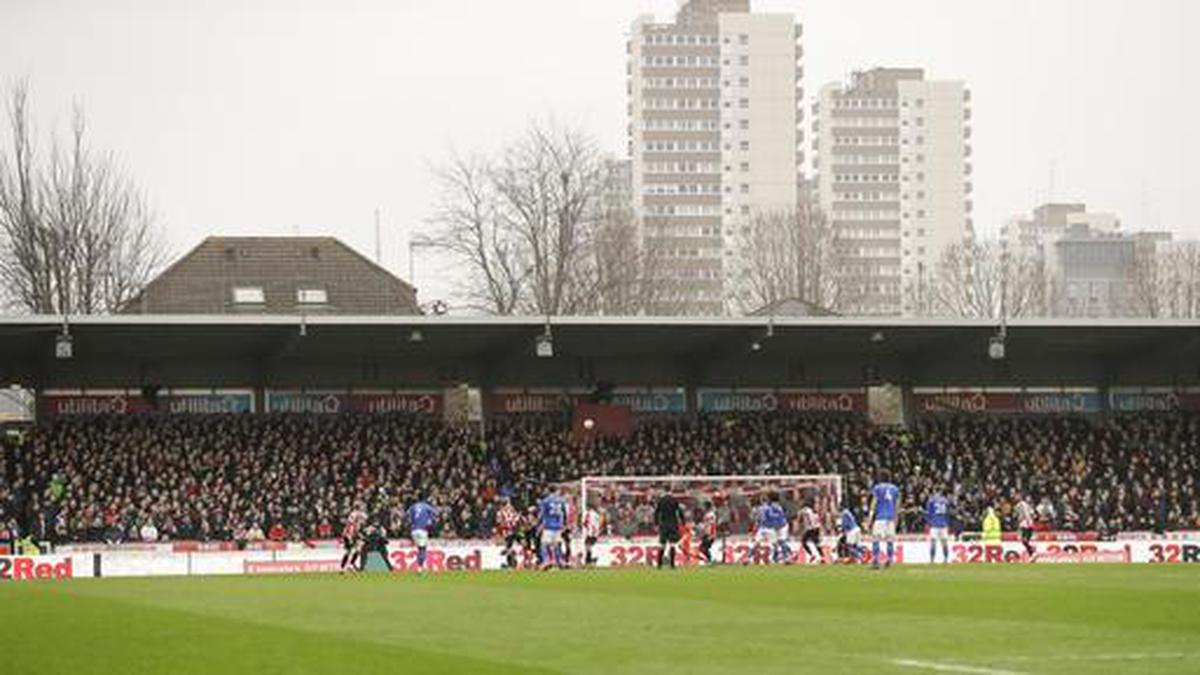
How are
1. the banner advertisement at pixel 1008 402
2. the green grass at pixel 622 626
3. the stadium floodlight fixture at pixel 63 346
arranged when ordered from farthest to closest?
the banner advertisement at pixel 1008 402
the stadium floodlight fixture at pixel 63 346
the green grass at pixel 622 626

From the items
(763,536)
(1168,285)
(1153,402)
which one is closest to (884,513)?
(763,536)

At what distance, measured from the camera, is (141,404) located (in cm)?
5847

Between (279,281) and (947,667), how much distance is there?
240ft

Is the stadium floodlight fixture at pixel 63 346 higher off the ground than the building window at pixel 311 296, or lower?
lower

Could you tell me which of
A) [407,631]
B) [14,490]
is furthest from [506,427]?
[407,631]

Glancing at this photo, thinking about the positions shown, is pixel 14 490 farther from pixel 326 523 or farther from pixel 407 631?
pixel 407 631

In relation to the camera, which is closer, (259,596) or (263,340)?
(259,596)

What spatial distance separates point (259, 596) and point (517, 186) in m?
59.6

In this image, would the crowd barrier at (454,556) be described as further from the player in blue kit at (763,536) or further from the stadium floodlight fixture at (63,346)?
the stadium floodlight fixture at (63,346)

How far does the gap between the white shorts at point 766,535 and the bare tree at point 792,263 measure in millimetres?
61212

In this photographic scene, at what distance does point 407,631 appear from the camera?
20.0 metres

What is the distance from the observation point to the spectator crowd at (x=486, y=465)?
52.5m

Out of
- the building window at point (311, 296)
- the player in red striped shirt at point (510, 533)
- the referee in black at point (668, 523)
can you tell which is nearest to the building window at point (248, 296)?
the building window at point (311, 296)

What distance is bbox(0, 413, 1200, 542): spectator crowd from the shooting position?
52.5 meters
